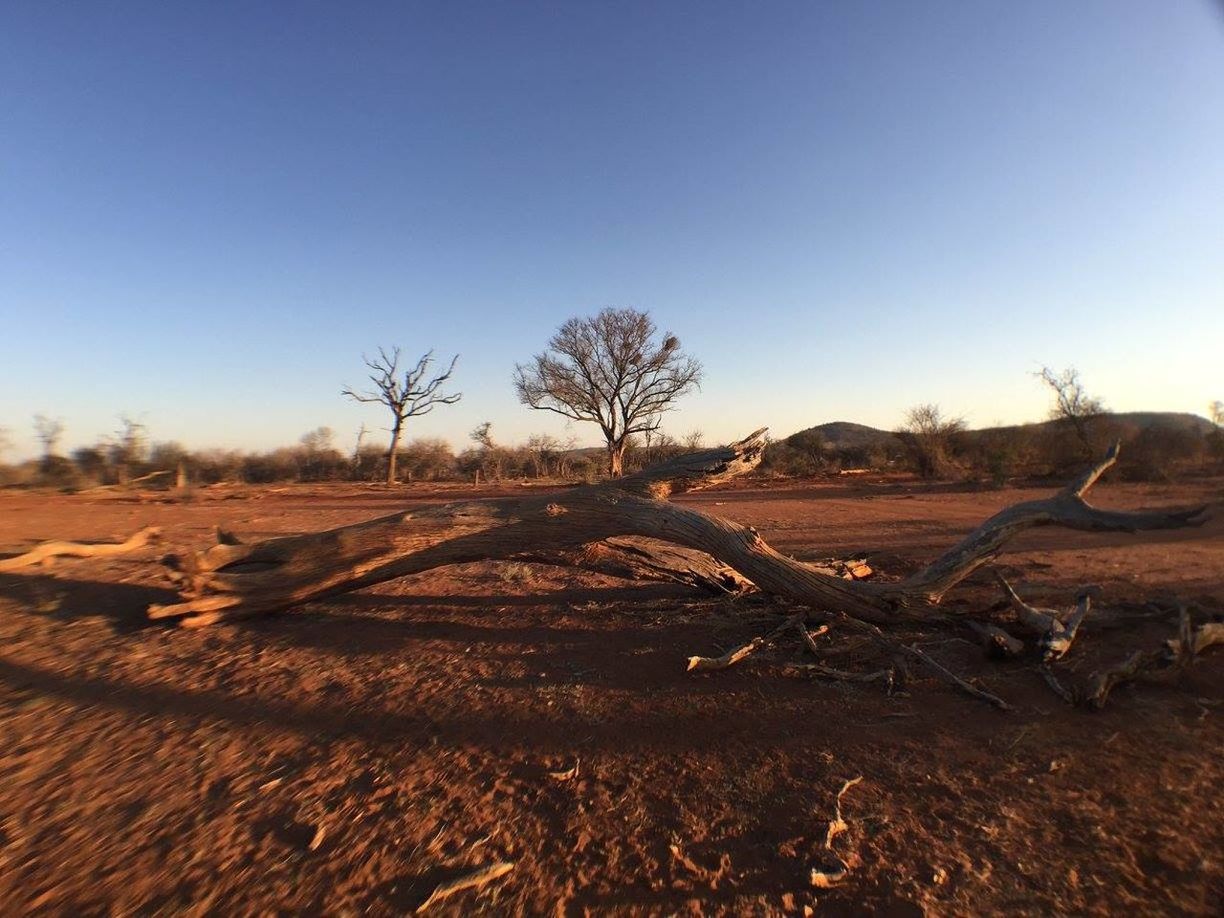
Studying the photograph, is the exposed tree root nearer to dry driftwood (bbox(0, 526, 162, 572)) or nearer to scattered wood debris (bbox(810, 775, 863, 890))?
scattered wood debris (bbox(810, 775, 863, 890))

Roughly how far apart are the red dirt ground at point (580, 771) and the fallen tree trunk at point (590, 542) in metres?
0.39

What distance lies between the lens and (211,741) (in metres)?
3.45

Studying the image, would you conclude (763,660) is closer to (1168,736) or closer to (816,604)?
(816,604)

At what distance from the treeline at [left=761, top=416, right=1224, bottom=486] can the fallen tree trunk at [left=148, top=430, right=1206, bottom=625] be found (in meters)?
15.2

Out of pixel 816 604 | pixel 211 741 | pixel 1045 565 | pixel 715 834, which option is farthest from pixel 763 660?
pixel 1045 565

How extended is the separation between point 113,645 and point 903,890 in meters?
6.22

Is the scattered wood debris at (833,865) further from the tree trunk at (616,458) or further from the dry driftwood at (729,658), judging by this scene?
the tree trunk at (616,458)

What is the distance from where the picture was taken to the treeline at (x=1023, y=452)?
19.2 m

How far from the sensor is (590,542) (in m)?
5.46

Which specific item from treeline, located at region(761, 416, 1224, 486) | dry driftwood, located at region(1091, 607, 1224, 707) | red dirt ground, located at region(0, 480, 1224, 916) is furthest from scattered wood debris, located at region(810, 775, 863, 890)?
treeline, located at region(761, 416, 1224, 486)

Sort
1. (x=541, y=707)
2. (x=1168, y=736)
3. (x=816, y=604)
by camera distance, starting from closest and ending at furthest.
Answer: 1. (x=1168, y=736)
2. (x=541, y=707)
3. (x=816, y=604)

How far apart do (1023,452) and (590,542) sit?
23998mm

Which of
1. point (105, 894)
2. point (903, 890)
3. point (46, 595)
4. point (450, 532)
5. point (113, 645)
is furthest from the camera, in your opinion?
point (46, 595)

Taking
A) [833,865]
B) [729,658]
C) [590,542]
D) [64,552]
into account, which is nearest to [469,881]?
[833,865]
